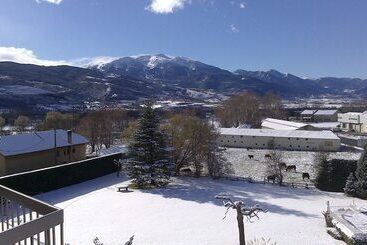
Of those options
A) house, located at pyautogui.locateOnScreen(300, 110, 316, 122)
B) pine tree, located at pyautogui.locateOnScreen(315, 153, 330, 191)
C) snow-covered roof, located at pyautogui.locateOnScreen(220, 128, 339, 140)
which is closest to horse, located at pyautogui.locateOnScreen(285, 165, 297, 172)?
pine tree, located at pyautogui.locateOnScreen(315, 153, 330, 191)

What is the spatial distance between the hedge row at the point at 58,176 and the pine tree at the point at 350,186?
771 inches

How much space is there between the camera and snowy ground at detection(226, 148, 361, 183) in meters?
38.0

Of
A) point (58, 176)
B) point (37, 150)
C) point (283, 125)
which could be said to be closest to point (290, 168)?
point (58, 176)

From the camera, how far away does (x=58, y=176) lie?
94.6 feet

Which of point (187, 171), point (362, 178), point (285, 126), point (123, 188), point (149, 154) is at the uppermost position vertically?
point (149, 154)

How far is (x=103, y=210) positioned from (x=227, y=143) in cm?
4072

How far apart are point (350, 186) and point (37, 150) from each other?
25080mm

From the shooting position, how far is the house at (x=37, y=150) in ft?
103

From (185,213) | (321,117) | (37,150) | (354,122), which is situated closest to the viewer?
(185,213)

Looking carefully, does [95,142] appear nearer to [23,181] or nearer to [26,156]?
[26,156]

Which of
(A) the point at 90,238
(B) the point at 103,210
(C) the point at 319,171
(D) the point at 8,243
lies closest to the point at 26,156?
(B) the point at 103,210

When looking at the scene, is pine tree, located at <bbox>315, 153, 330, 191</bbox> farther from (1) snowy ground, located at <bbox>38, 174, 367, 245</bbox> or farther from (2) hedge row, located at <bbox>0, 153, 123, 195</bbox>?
(2) hedge row, located at <bbox>0, 153, 123, 195</bbox>

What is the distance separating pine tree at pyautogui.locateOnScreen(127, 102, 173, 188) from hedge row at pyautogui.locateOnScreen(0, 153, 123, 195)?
13.1 ft

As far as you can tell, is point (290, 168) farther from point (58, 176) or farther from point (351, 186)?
point (58, 176)
